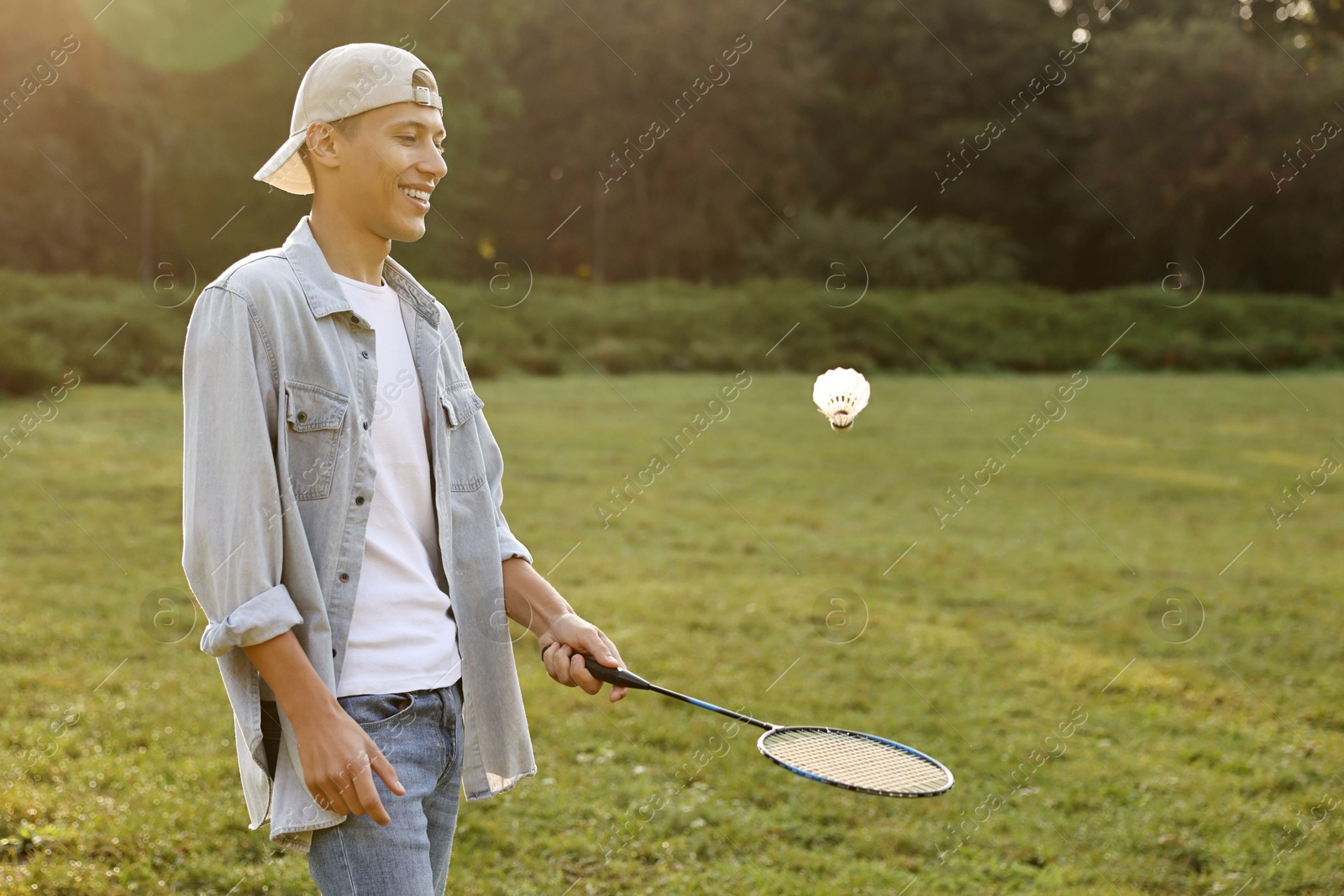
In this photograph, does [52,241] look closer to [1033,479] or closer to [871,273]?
[871,273]

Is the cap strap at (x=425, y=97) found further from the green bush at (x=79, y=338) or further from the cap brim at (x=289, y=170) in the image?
the green bush at (x=79, y=338)

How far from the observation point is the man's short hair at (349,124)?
2.22 metres

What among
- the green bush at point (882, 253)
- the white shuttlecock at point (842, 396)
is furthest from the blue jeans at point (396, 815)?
the green bush at point (882, 253)

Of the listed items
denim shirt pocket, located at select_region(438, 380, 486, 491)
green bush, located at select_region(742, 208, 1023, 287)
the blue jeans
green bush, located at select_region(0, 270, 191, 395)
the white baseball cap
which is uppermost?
green bush, located at select_region(742, 208, 1023, 287)

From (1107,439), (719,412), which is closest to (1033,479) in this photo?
(1107,439)

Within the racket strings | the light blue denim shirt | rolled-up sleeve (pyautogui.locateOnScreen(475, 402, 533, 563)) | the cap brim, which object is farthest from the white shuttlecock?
the cap brim

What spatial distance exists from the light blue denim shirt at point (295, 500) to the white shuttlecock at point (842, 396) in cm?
159

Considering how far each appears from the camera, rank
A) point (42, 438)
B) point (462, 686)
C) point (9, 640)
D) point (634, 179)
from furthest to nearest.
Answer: point (634, 179) < point (42, 438) < point (9, 640) < point (462, 686)

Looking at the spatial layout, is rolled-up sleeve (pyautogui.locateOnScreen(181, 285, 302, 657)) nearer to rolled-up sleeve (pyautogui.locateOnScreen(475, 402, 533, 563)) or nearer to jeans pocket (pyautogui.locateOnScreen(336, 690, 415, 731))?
jeans pocket (pyautogui.locateOnScreen(336, 690, 415, 731))

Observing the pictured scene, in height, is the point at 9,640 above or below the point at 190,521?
above

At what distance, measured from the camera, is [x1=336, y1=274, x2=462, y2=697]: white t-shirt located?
→ 2133 mm

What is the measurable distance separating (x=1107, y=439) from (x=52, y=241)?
2359 cm

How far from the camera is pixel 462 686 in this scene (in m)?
2.35

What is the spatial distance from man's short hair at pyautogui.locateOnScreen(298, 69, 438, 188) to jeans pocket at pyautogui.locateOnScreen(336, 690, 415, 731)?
3.14ft
